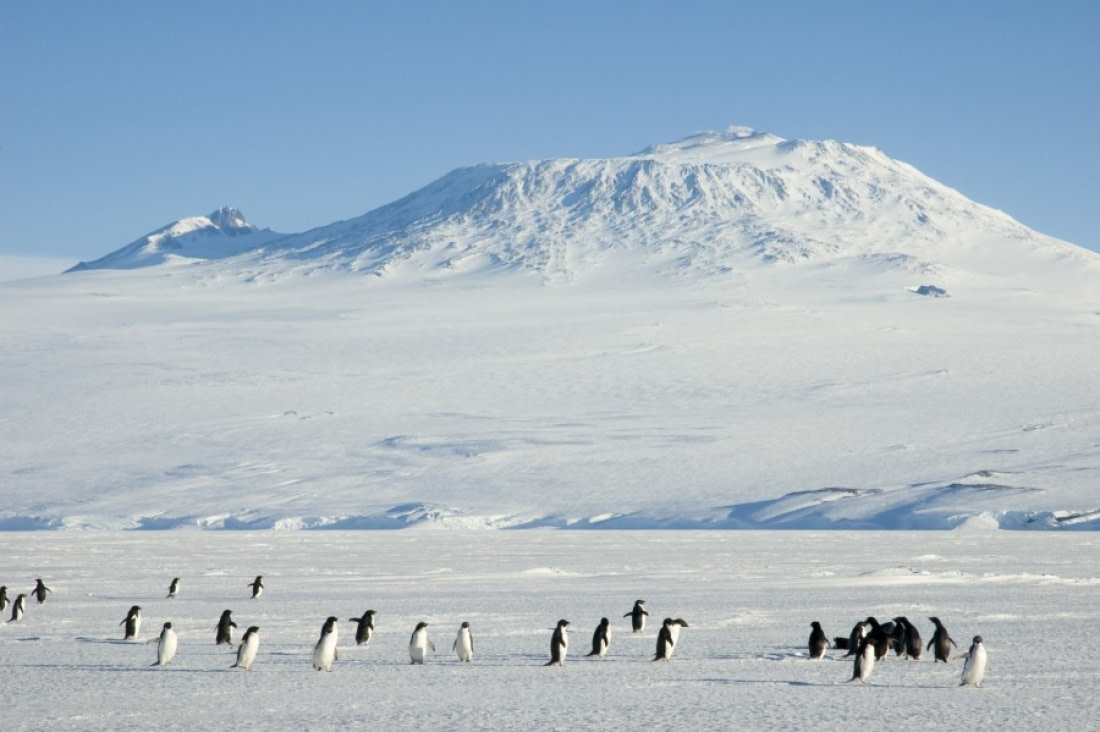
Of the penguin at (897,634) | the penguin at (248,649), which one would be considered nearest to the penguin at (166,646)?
the penguin at (248,649)

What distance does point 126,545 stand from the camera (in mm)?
33219

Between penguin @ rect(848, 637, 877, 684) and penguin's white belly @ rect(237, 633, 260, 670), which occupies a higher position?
penguin's white belly @ rect(237, 633, 260, 670)

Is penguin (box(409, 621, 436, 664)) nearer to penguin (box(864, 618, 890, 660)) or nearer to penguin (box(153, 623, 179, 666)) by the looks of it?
penguin (box(153, 623, 179, 666))

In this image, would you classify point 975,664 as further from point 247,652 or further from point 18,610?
point 18,610

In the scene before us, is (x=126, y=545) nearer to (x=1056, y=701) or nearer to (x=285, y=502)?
(x=285, y=502)

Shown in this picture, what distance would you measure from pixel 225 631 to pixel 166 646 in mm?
1520

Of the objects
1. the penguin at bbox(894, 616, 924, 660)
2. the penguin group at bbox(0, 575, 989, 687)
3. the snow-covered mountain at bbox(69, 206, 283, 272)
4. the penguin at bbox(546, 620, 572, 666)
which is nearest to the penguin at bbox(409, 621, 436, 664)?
the penguin group at bbox(0, 575, 989, 687)

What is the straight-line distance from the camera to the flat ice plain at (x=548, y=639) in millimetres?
10117

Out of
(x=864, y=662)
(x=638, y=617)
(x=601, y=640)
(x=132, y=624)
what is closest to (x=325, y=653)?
(x=601, y=640)

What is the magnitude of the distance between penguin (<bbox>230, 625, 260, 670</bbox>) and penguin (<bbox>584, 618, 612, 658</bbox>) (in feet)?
10.9

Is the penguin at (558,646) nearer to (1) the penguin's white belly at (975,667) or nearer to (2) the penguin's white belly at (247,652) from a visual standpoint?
(2) the penguin's white belly at (247,652)

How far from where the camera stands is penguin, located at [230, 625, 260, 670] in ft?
39.9

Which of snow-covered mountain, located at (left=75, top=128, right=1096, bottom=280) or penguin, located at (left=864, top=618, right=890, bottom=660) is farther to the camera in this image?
snow-covered mountain, located at (left=75, top=128, right=1096, bottom=280)

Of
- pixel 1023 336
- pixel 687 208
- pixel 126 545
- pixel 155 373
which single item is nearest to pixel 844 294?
pixel 1023 336
